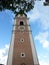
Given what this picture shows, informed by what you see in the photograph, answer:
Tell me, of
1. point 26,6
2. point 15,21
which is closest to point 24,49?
point 15,21

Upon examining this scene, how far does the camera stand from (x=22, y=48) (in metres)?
39.9

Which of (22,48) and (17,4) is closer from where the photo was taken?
(17,4)

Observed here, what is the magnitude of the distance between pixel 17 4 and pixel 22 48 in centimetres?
2482

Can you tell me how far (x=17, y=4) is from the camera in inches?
611

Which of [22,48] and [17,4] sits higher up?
[22,48]

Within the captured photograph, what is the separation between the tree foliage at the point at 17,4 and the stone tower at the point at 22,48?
23258mm

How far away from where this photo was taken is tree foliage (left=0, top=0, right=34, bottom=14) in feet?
49.6

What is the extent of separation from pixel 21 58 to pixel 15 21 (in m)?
9.30

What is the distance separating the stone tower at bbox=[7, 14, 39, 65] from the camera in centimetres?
3847

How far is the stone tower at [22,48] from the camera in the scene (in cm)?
3847

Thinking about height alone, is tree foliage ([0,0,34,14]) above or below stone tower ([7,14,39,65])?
below

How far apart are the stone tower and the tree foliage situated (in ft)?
76.3

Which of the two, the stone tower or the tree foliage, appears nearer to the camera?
the tree foliage

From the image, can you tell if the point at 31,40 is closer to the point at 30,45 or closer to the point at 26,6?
the point at 30,45
